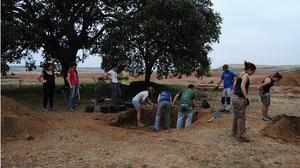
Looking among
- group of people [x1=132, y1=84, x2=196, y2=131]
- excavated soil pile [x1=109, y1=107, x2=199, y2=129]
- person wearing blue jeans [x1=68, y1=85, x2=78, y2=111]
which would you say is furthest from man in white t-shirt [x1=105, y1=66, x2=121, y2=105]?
group of people [x1=132, y1=84, x2=196, y2=131]

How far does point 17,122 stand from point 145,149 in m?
3.73

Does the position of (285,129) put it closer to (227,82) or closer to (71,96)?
(227,82)

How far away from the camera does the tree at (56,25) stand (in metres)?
18.0

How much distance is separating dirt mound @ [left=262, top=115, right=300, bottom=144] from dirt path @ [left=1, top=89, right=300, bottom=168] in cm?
32

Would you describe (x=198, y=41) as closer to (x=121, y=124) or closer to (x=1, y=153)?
(x=121, y=124)

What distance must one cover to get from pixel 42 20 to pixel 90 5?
7.75 feet

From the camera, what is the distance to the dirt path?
805 cm

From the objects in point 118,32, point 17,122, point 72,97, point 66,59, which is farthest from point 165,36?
point 17,122

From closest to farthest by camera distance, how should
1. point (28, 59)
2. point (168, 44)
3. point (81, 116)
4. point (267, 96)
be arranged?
point (267, 96)
point (81, 116)
point (168, 44)
point (28, 59)

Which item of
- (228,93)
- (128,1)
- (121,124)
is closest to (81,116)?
(121,124)

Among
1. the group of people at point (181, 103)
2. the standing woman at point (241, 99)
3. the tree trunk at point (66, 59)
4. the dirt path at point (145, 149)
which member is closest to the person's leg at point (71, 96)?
the group of people at point (181, 103)

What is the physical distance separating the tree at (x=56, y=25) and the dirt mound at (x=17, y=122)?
5782 mm

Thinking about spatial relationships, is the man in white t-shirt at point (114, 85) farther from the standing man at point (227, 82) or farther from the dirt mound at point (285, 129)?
the dirt mound at point (285, 129)

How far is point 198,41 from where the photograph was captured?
17.8 m
